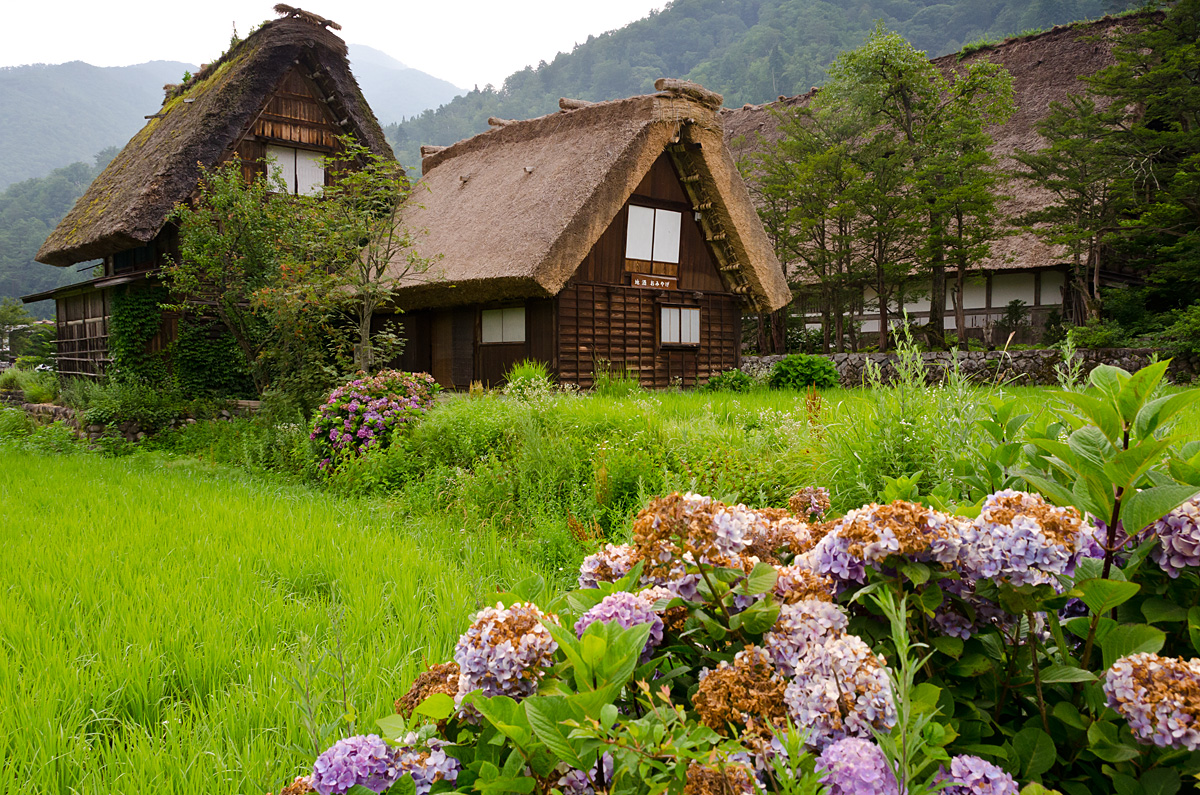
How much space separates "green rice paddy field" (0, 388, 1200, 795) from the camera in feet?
6.81

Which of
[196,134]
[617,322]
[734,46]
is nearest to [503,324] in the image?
[617,322]

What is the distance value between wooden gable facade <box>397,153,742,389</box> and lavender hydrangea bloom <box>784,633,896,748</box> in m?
11.9

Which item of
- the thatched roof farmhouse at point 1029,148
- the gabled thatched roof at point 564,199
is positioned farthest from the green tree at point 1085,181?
the gabled thatched roof at point 564,199

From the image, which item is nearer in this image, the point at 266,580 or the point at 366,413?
the point at 266,580

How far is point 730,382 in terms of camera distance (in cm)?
1357

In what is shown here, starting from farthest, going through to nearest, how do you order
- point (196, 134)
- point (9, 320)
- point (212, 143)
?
point (9, 320) → point (212, 143) → point (196, 134)

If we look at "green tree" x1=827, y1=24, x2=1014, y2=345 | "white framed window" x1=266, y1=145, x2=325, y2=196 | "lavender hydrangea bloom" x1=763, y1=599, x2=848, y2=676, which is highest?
"green tree" x1=827, y1=24, x2=1014, y2=345

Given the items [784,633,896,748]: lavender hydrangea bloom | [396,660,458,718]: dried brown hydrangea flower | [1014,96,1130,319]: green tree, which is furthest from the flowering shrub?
[1014,96,1130,319]: green tree

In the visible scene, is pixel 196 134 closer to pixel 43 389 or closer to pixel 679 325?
pixel 43 389

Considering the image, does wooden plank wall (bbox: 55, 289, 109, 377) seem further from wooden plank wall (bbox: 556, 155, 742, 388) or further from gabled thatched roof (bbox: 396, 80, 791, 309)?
wooden plank wall (bbox: 556, 155, 742, 388)

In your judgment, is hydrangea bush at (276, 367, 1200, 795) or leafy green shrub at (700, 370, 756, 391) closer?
hydrangea bush at (276, 367, 1200, 795)

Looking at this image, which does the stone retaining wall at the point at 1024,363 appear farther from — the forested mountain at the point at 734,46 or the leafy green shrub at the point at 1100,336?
the forested mountain at the point at 734,46

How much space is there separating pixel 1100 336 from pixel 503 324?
12.5 meters

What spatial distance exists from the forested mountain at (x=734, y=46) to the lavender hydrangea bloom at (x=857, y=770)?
4102cm
